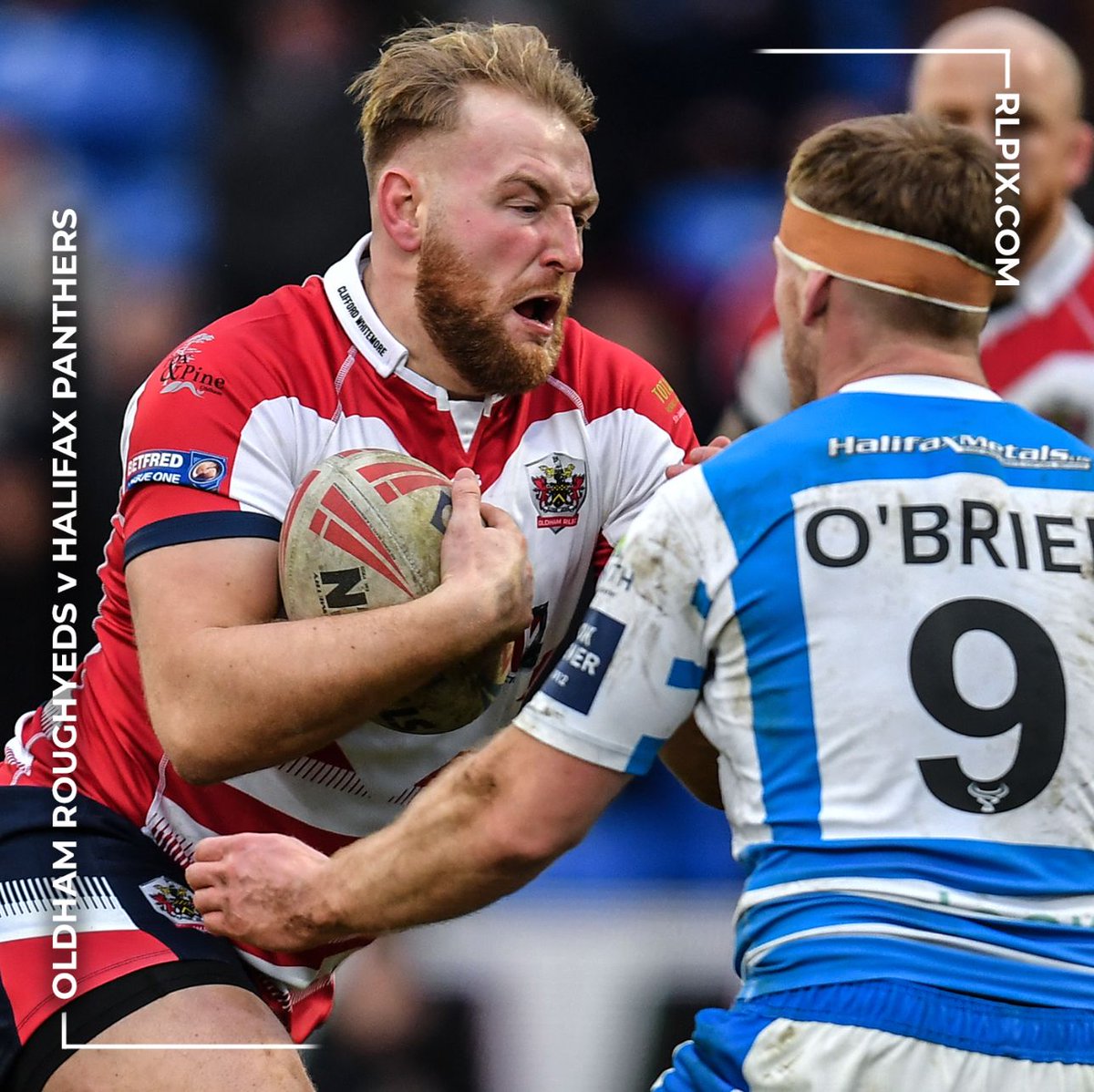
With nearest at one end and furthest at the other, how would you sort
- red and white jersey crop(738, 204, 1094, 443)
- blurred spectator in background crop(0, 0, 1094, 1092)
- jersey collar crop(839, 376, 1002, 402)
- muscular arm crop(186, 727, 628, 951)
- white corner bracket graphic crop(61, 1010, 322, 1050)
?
muscular arm crop(186, 727, 628, 951) < jersey collar crop(839, 376, 1002, 402) < white corner bracket graphic crop(61, 1010, 322, 1050) < red and white jersey crop(738, 204, 1094, 443) < blurred spectator in background crop(0, 0, 1094, 1092)

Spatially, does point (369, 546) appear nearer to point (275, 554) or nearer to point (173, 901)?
point (275, 554)

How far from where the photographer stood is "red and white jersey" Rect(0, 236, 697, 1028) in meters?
3.48

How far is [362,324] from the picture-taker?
376 centimetres

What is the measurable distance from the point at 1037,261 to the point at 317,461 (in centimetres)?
260

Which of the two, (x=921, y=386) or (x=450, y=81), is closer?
(x=921, y=386)

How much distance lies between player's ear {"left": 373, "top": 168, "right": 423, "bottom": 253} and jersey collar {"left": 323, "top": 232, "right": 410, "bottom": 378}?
14cm

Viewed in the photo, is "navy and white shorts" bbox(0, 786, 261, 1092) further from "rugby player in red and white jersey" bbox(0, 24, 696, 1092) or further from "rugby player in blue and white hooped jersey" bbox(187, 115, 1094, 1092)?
"rugby player in blue and white hooped jersey" bbox(187, 115, 1094, 1092)

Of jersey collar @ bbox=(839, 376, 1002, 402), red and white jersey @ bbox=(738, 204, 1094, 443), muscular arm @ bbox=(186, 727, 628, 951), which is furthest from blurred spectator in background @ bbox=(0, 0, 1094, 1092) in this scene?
jersey collar @ bbox=(839, 376, 1002, 402)

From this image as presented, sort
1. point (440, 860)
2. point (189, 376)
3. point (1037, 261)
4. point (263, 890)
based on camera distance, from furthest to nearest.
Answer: point (1037, 261) → point (189, 376) → point (263, 890) → point (440, 860)

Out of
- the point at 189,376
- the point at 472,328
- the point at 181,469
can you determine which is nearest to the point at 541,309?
the point at 472,328

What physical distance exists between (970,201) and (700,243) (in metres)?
2.87

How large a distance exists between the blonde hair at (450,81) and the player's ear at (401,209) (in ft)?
0.29

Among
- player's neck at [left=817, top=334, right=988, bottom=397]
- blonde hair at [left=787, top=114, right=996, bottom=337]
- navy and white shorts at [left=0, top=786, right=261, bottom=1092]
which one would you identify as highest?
blonde hair at [left=787, top=114, right=996, bottom=337]

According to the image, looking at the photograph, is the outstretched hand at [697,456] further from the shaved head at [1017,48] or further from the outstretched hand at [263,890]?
the shaved head at [1017,48]
